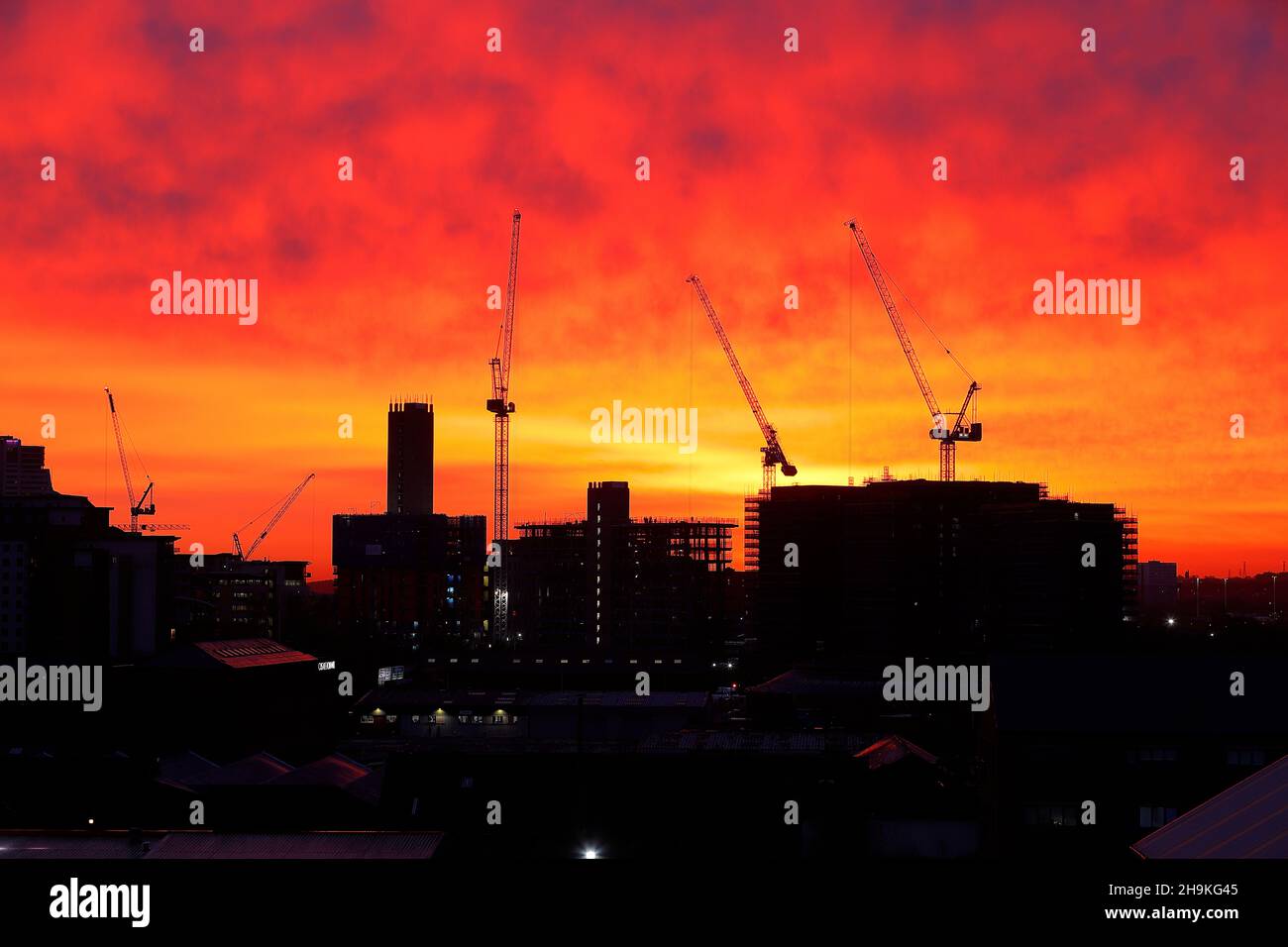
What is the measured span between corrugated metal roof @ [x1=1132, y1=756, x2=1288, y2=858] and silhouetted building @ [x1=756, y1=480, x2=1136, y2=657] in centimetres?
13444

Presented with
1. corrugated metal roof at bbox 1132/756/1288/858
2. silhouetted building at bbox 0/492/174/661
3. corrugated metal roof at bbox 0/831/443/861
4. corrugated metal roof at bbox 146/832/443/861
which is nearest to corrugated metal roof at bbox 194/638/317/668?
silhouetted building at bbox 0/492/174/661

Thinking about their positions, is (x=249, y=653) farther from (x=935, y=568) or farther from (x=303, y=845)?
(x=935, y=568)

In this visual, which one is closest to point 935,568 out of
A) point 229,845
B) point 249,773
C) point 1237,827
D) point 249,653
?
point 249,653

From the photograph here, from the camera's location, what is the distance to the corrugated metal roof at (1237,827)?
976 inches

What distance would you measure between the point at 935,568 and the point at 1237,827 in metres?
156

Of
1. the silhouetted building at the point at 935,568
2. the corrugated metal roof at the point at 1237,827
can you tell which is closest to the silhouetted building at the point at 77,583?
the silhouetted building at the point at 935,568

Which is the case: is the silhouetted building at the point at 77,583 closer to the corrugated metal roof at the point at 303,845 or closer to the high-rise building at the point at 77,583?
the high-rise building at the point at 77,583

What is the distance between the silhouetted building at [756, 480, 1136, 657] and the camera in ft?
531

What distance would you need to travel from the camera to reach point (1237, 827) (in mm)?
26406

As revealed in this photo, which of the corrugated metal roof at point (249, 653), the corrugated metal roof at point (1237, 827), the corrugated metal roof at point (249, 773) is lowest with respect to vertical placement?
the corrugated metal roof at point (249, 773)

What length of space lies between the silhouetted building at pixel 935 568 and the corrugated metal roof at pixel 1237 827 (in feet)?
441

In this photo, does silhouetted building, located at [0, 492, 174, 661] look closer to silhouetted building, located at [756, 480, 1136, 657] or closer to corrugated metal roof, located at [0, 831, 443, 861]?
silhouetted building, located at [756, 480, 1136, 657]
